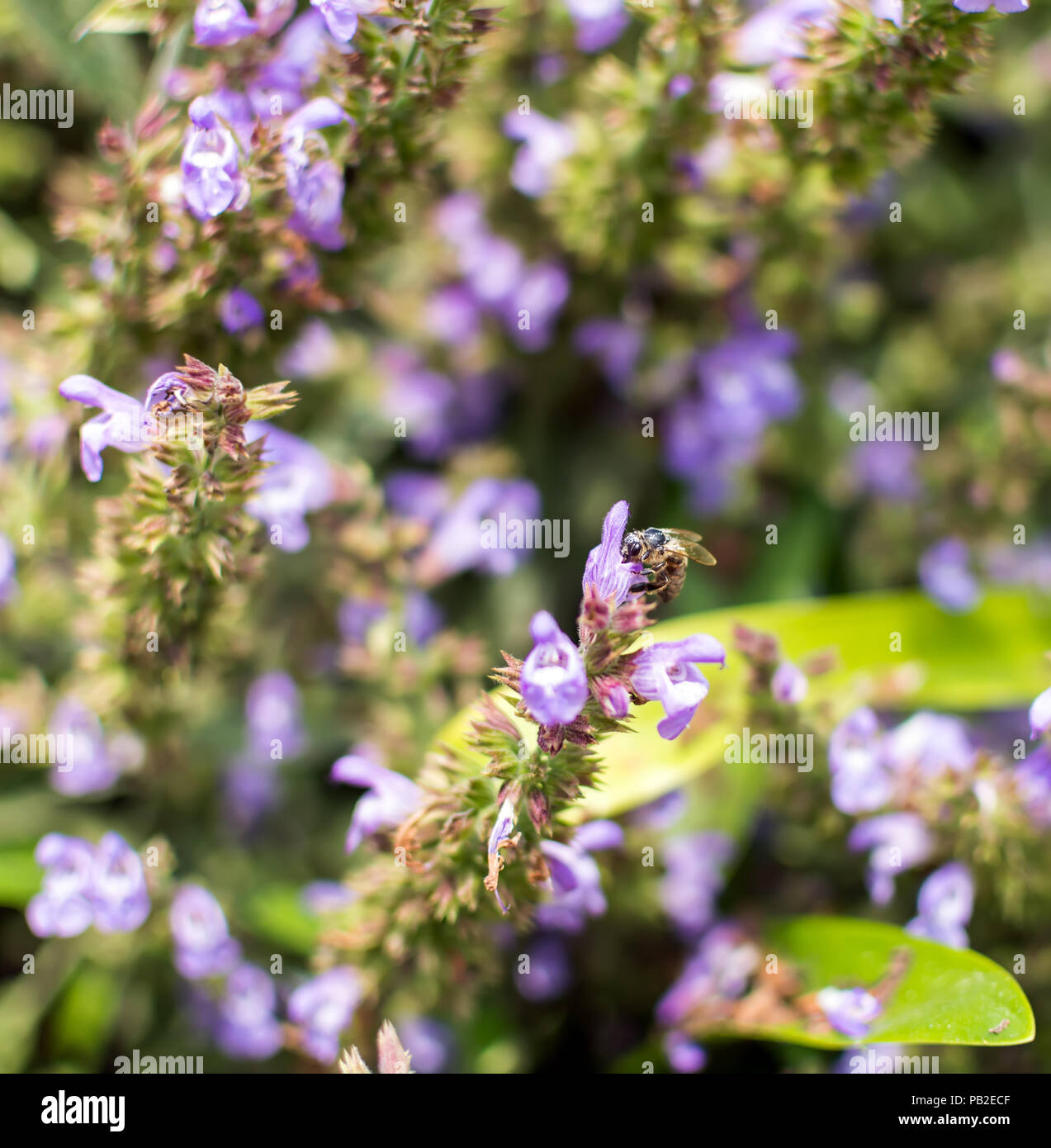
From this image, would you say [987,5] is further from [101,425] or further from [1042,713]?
[101,425]

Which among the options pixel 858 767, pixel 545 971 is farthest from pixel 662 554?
pixel 545 971

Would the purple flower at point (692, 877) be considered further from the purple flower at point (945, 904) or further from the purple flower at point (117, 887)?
the purple flower at point (117, 887)

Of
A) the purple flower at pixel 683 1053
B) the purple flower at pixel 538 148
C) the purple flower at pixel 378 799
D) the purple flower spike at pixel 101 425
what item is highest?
the purple flower at pixel 538 148

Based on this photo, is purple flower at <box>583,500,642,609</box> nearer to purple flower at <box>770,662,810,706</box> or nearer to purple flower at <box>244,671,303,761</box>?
purple flower at <box>770,662,810,706</box>

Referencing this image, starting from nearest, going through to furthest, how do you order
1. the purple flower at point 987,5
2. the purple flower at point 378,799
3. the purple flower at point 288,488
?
the purple flower at point 987,5, the purple flower at point 378,799, the purple flower at point 288,488

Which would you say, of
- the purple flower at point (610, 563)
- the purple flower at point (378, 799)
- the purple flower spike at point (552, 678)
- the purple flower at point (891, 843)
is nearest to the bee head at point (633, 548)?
the purple flower at point (610, 563)

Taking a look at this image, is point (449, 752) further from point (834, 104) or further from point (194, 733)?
point (834, 104)

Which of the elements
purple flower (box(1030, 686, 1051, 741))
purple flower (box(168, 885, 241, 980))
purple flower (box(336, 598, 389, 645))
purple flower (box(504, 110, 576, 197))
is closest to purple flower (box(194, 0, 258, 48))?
purple flower (box(504, 110, 576, 197))
